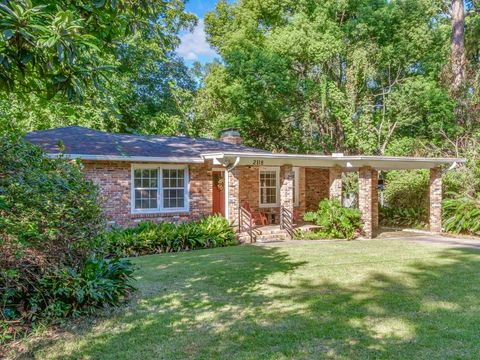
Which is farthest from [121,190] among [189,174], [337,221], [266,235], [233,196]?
[337,221]

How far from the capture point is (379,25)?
2081 centimetres

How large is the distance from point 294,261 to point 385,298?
3.40 metres

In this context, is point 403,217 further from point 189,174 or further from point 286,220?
point 189,174

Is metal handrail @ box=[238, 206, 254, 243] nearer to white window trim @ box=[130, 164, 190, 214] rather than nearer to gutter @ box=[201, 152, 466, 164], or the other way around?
white window trim @ box=[130, 164, 190, 214]

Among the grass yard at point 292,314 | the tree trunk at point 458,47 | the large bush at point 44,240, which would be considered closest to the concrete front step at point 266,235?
the grass yard at point 292,314

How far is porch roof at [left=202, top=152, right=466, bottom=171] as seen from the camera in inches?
516

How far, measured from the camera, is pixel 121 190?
12898 millimetres

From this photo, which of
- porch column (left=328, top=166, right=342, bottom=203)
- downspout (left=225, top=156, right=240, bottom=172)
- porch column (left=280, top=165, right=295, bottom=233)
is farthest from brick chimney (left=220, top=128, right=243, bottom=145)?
downspout (left=225, top=156, right=240, bottom=172)

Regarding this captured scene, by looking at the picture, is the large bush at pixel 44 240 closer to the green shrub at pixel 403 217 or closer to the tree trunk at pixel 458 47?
the green shrub at pixel 403 217

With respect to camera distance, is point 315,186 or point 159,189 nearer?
point 159,189

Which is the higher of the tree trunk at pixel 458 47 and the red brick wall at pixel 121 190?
the tree trunk at pixel 458 47

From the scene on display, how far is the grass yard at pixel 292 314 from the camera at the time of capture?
4.45 metres

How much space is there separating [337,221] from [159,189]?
6156 millimetres

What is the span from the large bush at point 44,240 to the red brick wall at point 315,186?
1343cm
